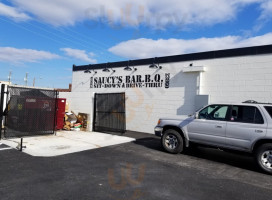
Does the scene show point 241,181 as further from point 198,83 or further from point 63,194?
point 198,83

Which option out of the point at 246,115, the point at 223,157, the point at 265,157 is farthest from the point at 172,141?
the point at 265,157

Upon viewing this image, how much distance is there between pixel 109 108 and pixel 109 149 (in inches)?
174

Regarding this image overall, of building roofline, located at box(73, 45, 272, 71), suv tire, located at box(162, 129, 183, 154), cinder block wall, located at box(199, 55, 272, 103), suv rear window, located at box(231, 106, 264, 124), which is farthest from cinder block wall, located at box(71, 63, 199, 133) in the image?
suv rear window, located at box(231, 106, 264, 124)

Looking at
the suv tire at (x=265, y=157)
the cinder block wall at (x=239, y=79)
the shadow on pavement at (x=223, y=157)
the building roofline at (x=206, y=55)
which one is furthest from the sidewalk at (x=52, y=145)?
the suv tire at (x=265, y=157)

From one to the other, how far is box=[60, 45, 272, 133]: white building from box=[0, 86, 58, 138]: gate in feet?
8.81

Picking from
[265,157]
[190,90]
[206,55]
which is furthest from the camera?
[190,90]

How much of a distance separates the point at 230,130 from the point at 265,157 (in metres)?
1.12

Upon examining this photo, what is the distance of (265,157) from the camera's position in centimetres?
594

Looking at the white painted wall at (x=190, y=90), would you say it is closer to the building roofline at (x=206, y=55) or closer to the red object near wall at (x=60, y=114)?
the building roofline at (x=206, y=55)

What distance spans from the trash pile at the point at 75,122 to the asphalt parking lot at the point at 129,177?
504cm

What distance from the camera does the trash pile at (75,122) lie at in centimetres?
1213

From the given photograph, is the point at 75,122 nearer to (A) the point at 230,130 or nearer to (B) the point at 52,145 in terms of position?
(B) the point at 52,145

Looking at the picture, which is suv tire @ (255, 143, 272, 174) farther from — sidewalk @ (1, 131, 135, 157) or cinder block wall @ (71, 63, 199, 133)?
sidewalk @ (1, 131, 135, 157)

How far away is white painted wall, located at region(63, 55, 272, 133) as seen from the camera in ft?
30.0
